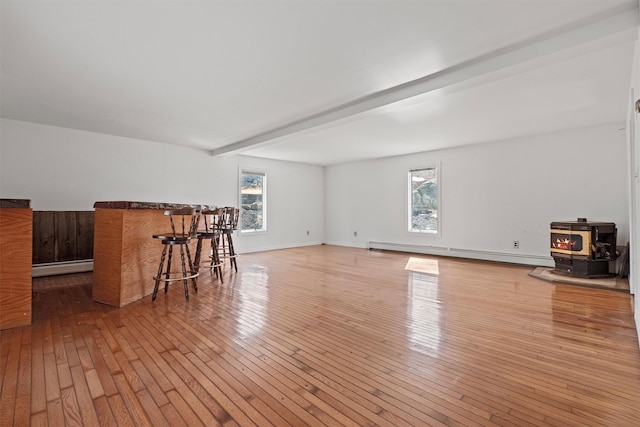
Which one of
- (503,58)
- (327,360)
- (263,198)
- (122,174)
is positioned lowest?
(327,360)

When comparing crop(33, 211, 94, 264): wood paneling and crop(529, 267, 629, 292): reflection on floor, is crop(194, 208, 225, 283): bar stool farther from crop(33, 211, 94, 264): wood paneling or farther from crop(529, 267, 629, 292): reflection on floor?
crop(529, 267, 629, 292): reflection on floor

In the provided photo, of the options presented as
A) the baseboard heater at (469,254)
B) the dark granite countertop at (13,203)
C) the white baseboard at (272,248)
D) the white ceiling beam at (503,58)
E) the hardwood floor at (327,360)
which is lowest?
the hardwood floor at (327,360)

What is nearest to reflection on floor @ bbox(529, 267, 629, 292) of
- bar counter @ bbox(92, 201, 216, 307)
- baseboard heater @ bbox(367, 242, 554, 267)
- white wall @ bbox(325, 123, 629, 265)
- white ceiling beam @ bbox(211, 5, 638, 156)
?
baseboard heater @ bbox(367, 242, 554, 267)

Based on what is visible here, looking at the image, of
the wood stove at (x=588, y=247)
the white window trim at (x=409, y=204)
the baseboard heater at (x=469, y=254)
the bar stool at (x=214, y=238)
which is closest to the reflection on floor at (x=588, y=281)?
the wood stove at (x=588, y=247)

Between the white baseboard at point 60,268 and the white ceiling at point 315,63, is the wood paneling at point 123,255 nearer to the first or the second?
the white ceiling at point 315,63

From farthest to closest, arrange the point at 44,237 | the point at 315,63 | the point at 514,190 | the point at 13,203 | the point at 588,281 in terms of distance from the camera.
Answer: the point at 514,190
the point at 44,237
the point at 588,281
the point at 315,63
the point at 13,203

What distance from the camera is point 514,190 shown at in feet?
18.9

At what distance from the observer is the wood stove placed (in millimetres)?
4336

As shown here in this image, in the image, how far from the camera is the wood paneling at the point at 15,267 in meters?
2.56

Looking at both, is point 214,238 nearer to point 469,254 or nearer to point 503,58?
point 503,58

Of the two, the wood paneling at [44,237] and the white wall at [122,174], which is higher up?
the white wall at [122,174]

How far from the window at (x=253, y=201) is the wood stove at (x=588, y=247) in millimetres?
6225

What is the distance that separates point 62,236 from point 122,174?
1415 millimetres

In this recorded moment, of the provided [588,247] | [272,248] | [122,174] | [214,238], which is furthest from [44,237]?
[588,247]
